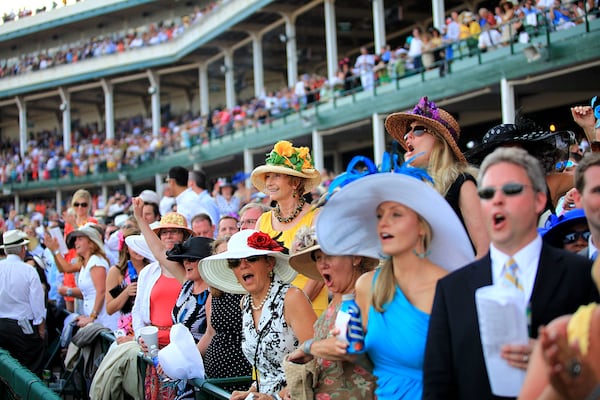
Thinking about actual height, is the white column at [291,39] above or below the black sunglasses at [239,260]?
above

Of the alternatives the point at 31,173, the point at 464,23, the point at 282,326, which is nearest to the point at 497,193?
the point at 282,326

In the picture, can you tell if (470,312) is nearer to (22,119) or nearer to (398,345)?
(398,345)

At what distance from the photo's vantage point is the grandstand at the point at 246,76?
1589 centimetres

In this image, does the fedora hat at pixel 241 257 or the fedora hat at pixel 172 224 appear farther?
the fedora hat at pixel 172 224

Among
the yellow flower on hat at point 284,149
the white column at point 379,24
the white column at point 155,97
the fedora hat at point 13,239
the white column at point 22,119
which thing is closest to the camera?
the yellow flower on hat at point 284,149

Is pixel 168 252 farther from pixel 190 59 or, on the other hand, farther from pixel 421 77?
pixel 190 59

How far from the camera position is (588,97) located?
1791 centimetres

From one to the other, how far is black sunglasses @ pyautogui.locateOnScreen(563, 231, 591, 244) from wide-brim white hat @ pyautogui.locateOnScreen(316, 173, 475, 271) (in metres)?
0.58

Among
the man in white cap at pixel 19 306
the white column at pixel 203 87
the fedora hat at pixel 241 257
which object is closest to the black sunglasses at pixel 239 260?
the fedora hat at pixel 241 257

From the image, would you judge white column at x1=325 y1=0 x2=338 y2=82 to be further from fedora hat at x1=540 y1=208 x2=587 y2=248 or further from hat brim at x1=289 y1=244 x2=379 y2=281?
fedora hat at x1=540 y1=208 x2=587 y2=248

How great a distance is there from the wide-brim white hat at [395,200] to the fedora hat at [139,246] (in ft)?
11.5

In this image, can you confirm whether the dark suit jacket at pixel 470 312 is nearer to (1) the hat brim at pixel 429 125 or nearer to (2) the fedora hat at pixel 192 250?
(1) the hat brim at pixel 429 125

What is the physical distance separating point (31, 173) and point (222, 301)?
3436cm

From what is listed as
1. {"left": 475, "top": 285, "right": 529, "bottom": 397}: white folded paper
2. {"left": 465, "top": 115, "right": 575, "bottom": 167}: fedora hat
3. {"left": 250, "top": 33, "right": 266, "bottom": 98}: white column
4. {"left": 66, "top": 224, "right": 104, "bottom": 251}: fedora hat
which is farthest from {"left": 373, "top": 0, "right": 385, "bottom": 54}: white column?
{"left": 475, "top": 285, "right": 529, "bottom": 397}: white folded paper
